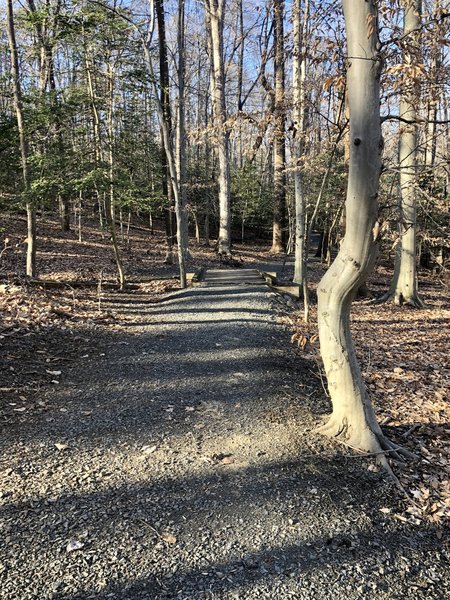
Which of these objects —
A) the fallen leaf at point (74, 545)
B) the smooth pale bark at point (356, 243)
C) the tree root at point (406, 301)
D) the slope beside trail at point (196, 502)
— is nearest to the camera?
the slope beside trail at point (196, 502)

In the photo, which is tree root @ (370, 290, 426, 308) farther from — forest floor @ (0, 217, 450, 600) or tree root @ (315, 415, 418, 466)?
tree root @ (315, 415, 418, 466)

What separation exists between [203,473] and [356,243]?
6.82 feet

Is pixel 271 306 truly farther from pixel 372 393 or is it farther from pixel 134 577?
pixel 134 577

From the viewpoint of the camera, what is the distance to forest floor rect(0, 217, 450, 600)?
7.77 feet

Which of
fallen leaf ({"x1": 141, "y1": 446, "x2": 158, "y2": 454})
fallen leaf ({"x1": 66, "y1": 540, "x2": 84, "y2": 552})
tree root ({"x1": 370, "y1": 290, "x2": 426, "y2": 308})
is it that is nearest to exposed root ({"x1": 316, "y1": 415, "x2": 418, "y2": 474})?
fallen leaf ({"x1": 141, "y1": 446, "x2": 158, "y2": 454})

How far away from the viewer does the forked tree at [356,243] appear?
119 inches

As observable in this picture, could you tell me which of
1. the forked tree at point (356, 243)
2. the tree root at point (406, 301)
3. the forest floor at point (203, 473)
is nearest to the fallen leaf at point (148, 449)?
the forest floor at point (203, 473)

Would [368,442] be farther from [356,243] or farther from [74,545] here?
[74,545]

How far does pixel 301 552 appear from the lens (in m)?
2.54

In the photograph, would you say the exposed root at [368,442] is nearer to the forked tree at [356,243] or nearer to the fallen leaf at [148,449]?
the forked tree at [356,243]

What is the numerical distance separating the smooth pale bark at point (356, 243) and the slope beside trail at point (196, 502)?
0.32 m

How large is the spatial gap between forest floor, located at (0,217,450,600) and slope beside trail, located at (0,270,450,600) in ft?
0.04

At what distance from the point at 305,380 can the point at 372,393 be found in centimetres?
84

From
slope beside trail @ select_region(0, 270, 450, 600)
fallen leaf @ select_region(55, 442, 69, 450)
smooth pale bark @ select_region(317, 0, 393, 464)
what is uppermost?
smooth pale bark @ select_region(317, 0, 393, 464)
